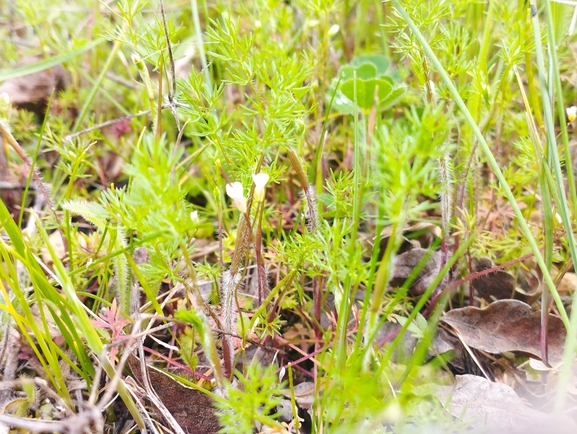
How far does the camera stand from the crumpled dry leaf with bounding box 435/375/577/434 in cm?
115

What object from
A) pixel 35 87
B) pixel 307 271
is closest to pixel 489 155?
pixel 307 271

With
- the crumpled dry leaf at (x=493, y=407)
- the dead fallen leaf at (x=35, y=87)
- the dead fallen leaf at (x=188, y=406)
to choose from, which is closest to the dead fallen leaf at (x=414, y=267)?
the crumpled dry leaf at (x=493, y=407)

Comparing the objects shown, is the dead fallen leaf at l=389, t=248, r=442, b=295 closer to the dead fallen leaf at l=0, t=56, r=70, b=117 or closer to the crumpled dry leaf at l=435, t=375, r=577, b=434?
the crumpled dry leaf at l=435, t=375, r=577, b=434

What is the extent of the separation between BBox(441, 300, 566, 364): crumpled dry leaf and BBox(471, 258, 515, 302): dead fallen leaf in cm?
10

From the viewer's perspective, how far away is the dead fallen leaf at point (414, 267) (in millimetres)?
1589

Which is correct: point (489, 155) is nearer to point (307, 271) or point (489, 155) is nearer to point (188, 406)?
point (307, 271)

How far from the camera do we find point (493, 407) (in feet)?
4.04

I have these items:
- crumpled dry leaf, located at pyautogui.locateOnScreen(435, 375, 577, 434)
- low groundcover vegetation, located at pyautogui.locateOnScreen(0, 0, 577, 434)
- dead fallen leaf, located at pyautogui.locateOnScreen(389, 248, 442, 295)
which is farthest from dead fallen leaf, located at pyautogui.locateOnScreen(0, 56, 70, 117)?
crumpled dry leaf, located at pyautogui.locateOnScreen(435, 375, 577, 434)

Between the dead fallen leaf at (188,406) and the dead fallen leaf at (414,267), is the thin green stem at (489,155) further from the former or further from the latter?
the dead fallen leaf at (188,406)

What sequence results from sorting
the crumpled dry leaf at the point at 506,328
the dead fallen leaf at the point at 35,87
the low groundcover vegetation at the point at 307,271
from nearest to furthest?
the low groundcover vegetation at the point at 307,271, the crumpled dry leaf at the point at 506,328, the dead fallen leaf at the point at 35,87

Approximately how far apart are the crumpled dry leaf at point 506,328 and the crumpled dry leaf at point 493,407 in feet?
0.44

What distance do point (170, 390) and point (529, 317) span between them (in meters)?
1.02

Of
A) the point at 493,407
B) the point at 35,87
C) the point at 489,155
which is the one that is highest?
the point at 35,87

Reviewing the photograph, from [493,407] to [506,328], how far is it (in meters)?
0.28
